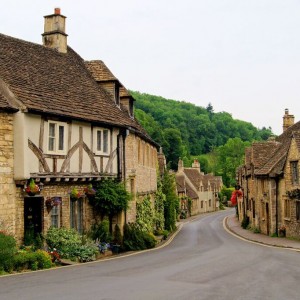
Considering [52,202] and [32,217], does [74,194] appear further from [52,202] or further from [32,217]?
[32,217]

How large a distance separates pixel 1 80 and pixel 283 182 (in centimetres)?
2226

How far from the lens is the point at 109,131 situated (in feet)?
83.5

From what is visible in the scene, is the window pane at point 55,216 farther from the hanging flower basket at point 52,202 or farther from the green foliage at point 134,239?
the green foliage at point 134,239

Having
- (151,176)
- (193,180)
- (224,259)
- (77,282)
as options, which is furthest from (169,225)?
(193,180)

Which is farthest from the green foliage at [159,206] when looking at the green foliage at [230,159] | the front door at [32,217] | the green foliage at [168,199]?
the green foliage at [230,159]

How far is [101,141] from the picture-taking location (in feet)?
81.0

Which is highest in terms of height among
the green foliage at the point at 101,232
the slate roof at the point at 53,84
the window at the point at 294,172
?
the slate roof at the point at 53,84

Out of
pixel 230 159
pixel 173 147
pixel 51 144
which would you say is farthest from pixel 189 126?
pixel 51 144

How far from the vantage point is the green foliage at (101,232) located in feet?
80.0

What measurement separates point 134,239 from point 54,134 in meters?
8.30

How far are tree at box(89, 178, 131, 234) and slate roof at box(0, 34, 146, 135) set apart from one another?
2939mm

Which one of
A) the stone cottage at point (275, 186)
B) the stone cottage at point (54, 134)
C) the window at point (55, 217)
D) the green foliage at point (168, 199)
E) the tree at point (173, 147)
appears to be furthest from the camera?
the tree at point (173, 147)

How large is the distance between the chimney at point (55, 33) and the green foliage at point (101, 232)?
9.69 meters

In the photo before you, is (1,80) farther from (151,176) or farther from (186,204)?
(186,204)
